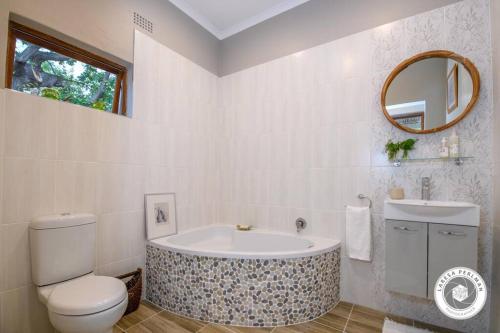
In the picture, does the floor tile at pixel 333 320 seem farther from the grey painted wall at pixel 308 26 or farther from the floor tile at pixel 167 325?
the grey painted wall at pixel 308 26

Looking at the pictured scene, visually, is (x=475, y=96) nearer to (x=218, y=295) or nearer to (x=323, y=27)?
(x=323, y=27)

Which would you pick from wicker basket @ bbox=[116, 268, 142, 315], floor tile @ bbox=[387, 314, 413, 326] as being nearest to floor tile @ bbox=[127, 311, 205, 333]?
wicker basket @ bbox=[116, 268, 142, 315]

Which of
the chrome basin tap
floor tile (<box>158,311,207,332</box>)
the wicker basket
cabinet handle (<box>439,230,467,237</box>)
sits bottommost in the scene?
floor tile (<box>158,311,207,332</box>)

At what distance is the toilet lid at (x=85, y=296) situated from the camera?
1.31 metres

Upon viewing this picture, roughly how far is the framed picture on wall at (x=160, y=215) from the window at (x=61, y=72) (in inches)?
35.4

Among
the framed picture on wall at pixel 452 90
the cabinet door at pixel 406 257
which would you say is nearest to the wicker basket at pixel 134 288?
the cabinet door at pixel 406 257

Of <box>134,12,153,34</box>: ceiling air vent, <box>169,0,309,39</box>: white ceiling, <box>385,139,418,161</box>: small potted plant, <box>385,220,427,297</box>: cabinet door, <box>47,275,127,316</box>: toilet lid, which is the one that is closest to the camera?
<box>47,275,127,316</box>: toilet lid

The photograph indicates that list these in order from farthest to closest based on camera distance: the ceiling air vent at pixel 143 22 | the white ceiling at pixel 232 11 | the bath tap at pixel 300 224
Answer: the white ceiling at pixel 232 11, the bath tap at pixel 300 224, the ceiling air vent at pixel 143 22

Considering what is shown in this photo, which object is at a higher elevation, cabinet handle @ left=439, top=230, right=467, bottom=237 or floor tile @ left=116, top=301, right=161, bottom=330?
cabinet handle @ left=439, top=230, right=467, bottom=237

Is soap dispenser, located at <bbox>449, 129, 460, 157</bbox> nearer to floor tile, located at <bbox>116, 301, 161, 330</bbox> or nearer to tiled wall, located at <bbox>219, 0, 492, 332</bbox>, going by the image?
tiled wall, located at <bbox>219, 0, 492, 332</bbox>

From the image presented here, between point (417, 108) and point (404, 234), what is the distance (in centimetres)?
106

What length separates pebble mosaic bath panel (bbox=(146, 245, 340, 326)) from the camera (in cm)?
188

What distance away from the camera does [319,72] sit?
8.14 feet

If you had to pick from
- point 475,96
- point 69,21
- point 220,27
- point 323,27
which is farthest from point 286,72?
point 69,21
